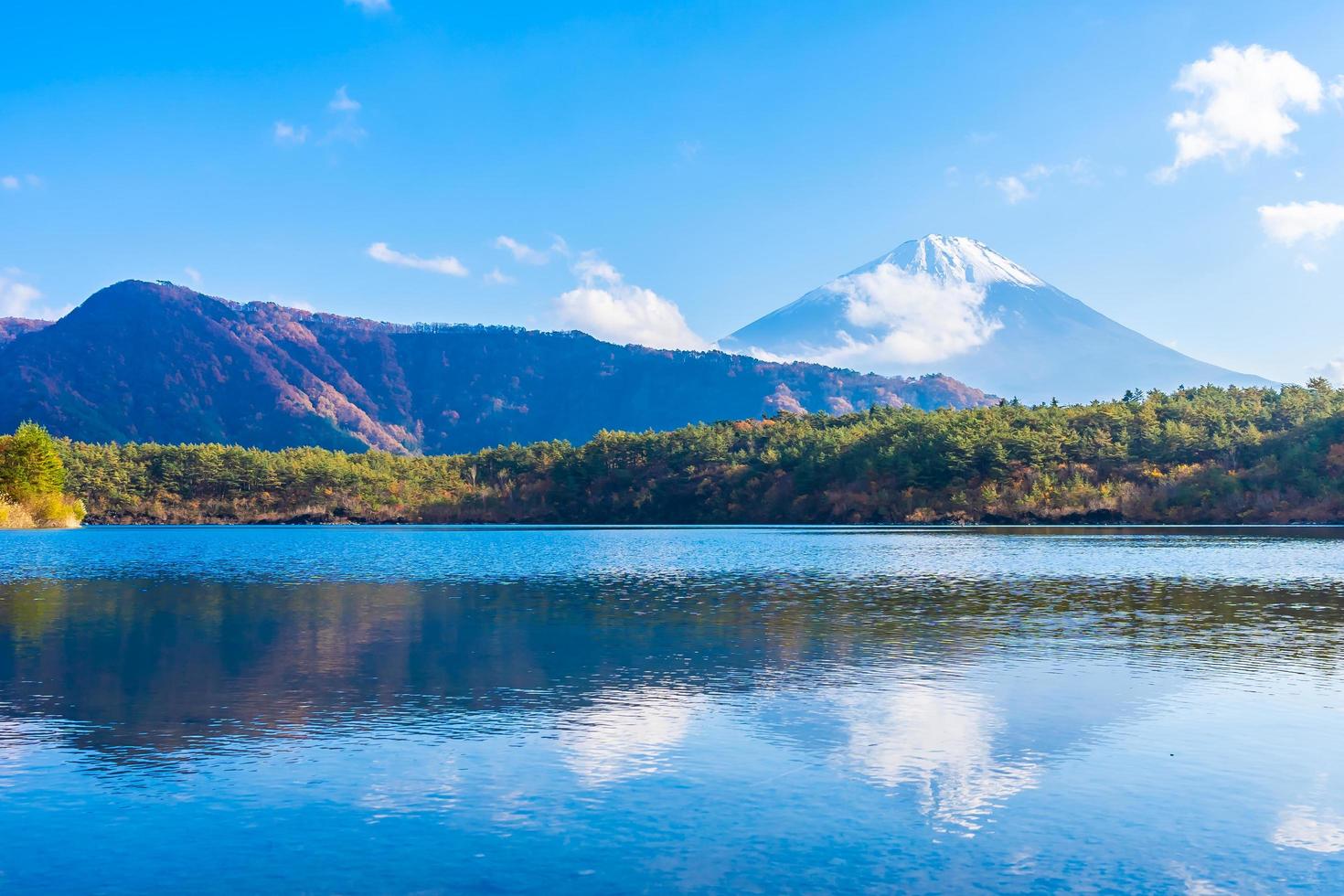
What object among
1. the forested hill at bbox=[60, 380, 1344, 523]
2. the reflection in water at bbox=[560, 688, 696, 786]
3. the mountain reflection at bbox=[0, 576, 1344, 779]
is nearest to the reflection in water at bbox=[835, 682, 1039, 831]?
the mountain reflection at bbox=[0, 576, 1344, 779]

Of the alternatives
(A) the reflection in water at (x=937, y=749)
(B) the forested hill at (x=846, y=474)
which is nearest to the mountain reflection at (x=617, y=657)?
(A) the reflection in water at (x=937, y=749)

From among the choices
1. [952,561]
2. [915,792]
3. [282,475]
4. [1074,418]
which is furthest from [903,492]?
[915,792]

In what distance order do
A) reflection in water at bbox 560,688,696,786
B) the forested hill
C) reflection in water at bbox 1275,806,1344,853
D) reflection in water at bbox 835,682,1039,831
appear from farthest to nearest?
the forested hill → reflection in water at bbox 560,688,696,786 → reflection in water at bbox 835,682,1039,831 → reflection in water at bbox 1275,806,1344,853

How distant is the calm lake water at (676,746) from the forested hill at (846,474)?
8823cm

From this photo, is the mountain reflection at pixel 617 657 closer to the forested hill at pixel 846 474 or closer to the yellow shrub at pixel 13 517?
the forested hill at pixel 846 474

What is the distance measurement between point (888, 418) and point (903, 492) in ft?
78.1

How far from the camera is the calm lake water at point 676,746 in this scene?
40.7 feet

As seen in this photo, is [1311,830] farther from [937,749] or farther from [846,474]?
[846,474]

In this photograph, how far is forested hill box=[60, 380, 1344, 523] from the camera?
121 meters

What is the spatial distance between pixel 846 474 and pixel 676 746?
13436 centimetres

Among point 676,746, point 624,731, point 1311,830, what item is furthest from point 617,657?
point 1311,830

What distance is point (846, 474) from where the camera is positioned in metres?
150

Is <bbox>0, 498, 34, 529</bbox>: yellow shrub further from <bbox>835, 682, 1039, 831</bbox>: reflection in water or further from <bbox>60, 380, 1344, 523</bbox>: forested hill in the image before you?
<bbox>835, 682, 1039, 831</bbox>: reflection in water

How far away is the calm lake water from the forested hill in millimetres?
88235
